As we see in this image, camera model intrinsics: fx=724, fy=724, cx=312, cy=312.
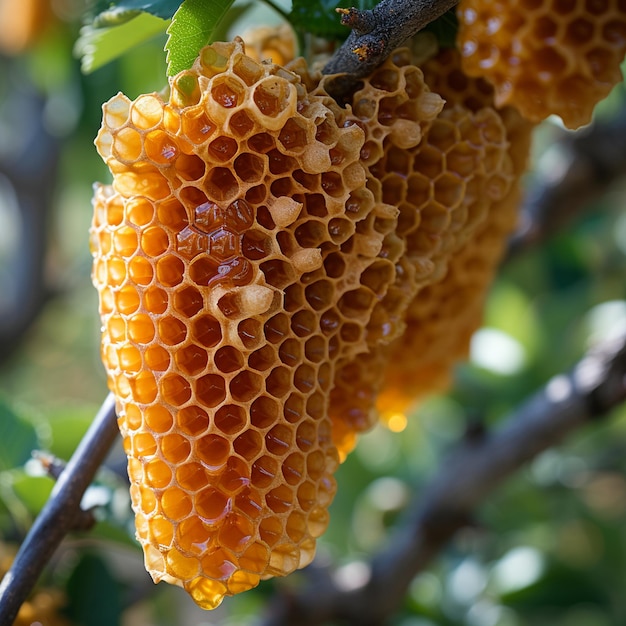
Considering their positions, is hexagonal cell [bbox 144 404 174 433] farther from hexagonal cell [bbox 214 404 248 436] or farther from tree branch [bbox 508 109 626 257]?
tree branch [bbox 508 109 626 257]

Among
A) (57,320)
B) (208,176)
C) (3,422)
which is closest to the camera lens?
(208,176)

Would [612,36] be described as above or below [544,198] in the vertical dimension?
above

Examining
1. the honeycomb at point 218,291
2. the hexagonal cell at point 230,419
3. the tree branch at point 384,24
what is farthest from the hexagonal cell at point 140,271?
the tree branch at point 384,24

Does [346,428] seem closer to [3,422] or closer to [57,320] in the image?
[3,422]

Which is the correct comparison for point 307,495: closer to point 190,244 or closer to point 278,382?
point 278,382

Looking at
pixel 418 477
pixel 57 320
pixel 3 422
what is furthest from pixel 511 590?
pixel 57 320

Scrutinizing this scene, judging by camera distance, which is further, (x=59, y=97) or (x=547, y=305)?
(x=59, y=97)

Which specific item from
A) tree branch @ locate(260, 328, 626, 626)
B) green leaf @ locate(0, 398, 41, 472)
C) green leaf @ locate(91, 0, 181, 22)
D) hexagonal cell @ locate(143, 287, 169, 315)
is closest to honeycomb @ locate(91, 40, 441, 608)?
hexagonal cell @ locate(143, 287, 169, 315)
